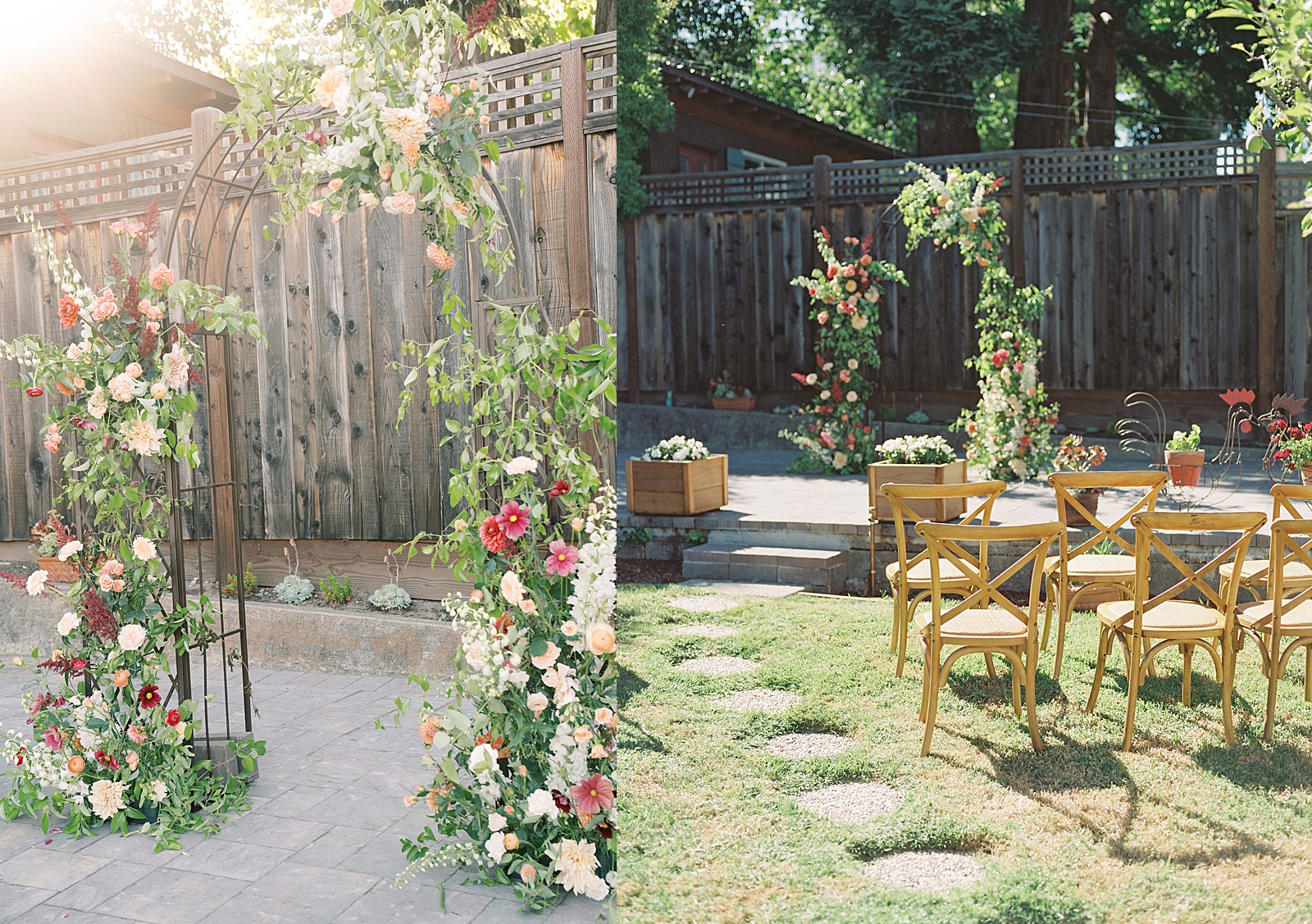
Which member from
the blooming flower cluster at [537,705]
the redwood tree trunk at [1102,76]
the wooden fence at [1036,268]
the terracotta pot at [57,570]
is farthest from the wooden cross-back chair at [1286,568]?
the terracotta pot at [57,570]

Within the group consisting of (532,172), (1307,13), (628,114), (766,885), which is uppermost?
(628,114)

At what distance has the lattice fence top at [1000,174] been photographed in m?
7.34

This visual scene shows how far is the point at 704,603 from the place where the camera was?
453 centimetres

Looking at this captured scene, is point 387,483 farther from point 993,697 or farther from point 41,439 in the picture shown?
point 993,697

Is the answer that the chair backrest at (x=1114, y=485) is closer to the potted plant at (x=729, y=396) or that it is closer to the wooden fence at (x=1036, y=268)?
the wooden fence at (x=1036, y=268)

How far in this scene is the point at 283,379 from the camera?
169 inches

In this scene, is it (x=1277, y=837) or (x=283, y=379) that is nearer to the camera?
(x=1277, y=837)

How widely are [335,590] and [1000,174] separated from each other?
19.9ft

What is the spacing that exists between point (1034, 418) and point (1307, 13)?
124 inches

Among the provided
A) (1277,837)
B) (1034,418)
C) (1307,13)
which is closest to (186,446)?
(1277,837)

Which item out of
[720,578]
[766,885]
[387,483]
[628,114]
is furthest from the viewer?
[628,114]

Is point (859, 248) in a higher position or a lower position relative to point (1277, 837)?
higher

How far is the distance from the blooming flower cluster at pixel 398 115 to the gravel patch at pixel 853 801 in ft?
4.66

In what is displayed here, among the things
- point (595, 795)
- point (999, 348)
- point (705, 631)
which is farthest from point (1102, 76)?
point (595, 795)
